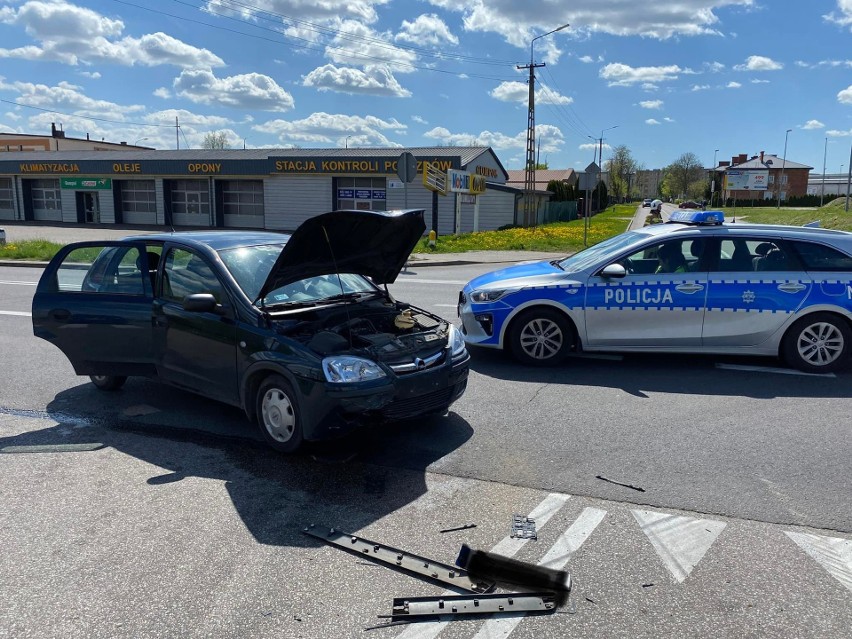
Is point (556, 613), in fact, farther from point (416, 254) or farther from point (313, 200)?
point (313, 200)

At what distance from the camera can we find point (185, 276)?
18.2 ft

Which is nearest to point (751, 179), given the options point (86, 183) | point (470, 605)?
point (86, 183)

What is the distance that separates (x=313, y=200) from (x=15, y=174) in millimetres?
21494

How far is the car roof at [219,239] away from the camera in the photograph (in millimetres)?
5590

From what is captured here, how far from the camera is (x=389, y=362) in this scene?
4.65 meters

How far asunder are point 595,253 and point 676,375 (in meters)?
1.65

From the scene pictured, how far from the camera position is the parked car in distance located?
15.0 feet

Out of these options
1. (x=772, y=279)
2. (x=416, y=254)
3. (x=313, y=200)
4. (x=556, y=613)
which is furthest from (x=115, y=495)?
(x=313, y=200)

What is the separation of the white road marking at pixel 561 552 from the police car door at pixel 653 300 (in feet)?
11.3

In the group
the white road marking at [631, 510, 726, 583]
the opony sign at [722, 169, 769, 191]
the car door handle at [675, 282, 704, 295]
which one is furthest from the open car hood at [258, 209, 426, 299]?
the opony sign at [722, 169, 769, 191]

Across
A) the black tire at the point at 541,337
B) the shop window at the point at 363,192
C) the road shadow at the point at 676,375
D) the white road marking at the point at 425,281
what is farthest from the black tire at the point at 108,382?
the shop window at the point at 363,192

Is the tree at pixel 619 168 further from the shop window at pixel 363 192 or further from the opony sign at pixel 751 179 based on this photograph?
the shop window at pixel 363 192

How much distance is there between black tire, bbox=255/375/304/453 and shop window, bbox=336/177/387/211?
3055cm

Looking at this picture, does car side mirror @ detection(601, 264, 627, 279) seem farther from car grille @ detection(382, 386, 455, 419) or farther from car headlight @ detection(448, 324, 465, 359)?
car grille @ detection(382, 386, 455, 419)
